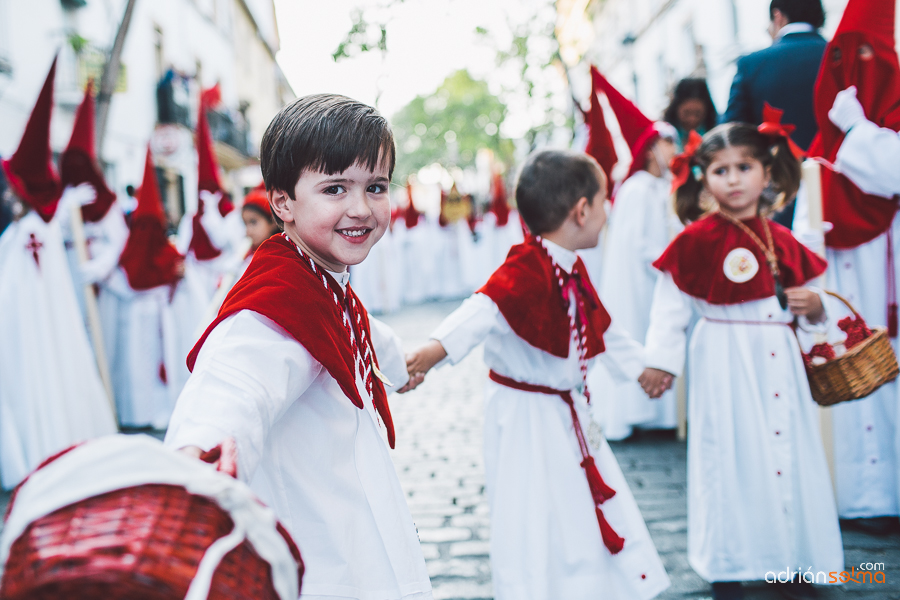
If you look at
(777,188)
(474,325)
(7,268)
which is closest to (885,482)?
(777,188)

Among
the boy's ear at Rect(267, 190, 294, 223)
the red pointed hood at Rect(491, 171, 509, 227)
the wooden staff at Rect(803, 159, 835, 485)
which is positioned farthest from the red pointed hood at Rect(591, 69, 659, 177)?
the red pointed hood at Rect(491, 171, 509, 227)

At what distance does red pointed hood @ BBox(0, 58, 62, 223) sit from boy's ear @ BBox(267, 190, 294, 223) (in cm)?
395

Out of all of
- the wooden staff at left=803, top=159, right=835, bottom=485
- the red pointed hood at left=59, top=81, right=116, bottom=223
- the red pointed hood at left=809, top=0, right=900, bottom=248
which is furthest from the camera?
the red pointed hood at left=59, top=81, right=116, bottom=223

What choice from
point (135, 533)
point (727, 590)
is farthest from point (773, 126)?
point (135, 533)

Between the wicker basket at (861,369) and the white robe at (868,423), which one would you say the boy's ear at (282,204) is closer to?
the wicker basket at (861,369)

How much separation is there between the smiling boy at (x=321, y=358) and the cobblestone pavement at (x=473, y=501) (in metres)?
1.49

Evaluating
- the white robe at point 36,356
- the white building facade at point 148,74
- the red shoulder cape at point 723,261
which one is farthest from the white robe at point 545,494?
the white building facade at point 148,74

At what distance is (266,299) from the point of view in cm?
134

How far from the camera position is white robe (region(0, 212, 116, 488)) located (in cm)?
459

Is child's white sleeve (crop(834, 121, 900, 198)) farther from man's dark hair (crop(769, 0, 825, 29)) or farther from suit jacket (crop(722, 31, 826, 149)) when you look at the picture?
man's dark hair (crop(769, 0, 825, 29))

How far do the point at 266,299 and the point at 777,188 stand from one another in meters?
2.63

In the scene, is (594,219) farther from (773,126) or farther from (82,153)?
(82,153)

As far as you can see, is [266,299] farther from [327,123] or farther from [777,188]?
[777,188]

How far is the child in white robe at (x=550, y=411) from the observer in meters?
2.38
